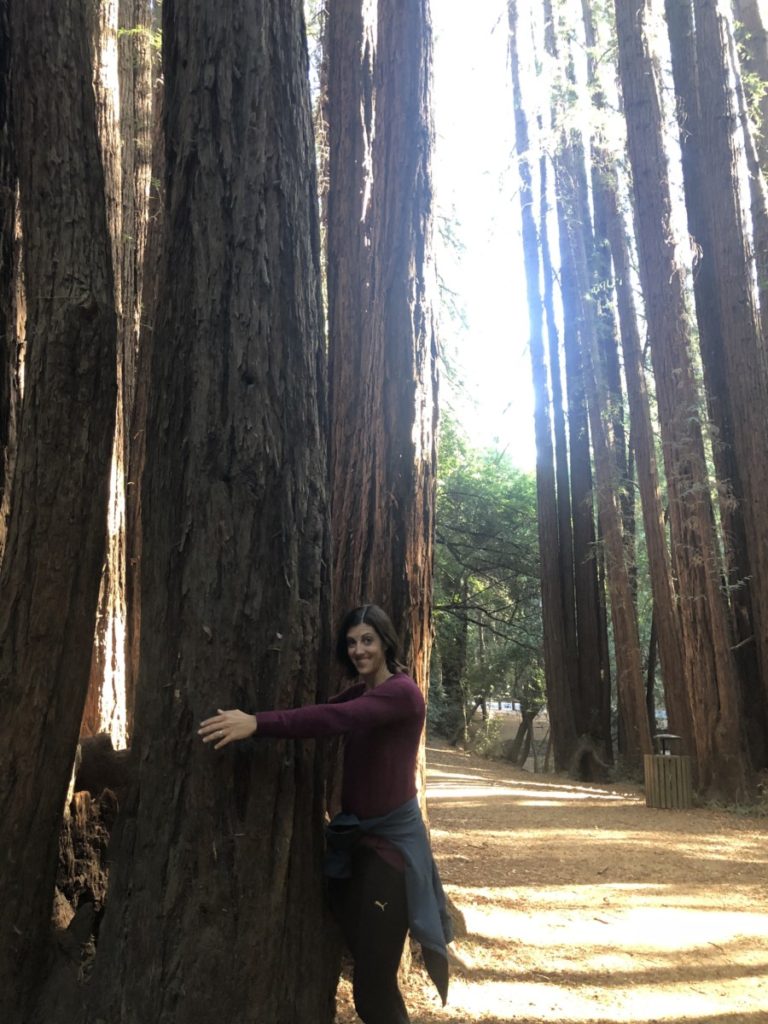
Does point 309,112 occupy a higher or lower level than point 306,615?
higher

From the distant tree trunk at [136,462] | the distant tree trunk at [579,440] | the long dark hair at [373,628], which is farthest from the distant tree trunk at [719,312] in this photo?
the long dark hair at [373,628]

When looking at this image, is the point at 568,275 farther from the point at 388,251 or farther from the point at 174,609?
the point at 174,609

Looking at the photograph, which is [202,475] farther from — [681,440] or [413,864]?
[681,440]

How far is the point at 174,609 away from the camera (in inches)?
124

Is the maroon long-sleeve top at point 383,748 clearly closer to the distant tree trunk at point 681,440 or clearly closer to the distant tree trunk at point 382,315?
the distant tree trunk at point 382,315

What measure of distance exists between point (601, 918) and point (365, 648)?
345 centimetres

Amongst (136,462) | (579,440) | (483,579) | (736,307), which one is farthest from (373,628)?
(483,579)

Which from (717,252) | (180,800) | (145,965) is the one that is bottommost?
(145,965)

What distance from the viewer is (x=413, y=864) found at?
3.18m

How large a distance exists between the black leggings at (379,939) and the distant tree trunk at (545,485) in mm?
13244

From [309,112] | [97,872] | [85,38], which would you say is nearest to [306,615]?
[97,872]

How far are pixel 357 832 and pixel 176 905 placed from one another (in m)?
0.69

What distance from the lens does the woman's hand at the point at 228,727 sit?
2912 mm

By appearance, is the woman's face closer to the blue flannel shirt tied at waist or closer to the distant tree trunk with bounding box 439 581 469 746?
the blue flannel shirt tied at waist
